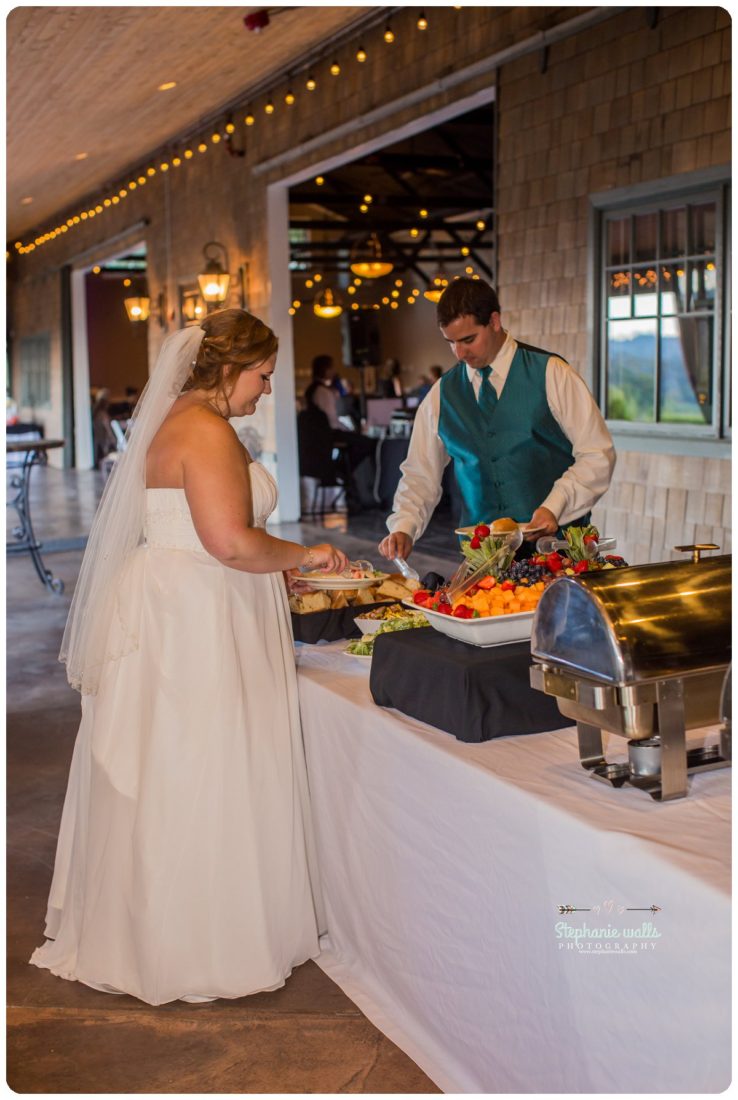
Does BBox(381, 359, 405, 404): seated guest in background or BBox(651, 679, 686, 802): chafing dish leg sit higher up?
BBox(381, 359, 405, 404): seated guest in background

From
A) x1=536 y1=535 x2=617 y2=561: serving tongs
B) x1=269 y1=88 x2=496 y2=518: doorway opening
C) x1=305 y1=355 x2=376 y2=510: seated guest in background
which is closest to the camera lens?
x1=536 y1=535 x2=617 y2=561: serving tongs

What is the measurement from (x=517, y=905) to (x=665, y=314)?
4.89 metres

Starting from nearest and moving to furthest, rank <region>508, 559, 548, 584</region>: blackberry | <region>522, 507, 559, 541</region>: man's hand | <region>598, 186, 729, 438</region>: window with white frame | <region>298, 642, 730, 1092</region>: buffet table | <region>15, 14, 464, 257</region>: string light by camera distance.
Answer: <region>298, 642, 730, 1092</region>: buffet table < <region>508, 559, 548, 584</region>: blackberry < <region>522, 507, 559, 541</region>: man's hand < <region>598, 186, 729, 438</region>: window with white frame < <region>15, 14, 464, 257</region>: string light

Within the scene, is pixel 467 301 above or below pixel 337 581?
above

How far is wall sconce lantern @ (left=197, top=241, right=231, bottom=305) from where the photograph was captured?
12.5 meters

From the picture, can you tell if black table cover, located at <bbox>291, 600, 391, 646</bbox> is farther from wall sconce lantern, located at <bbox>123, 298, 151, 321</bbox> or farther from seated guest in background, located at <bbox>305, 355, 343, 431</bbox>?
wall sconce lantern, located at <bbox>123, 298, 151, 321</bbox>

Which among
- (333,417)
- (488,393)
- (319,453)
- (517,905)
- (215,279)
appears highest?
(215,279)

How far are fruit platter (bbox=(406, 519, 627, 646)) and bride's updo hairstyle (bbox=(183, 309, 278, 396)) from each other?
695mm

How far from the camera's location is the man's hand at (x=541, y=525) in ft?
10.3

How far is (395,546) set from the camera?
3.33 m

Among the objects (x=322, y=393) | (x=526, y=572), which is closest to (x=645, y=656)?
(x=526, y=572)

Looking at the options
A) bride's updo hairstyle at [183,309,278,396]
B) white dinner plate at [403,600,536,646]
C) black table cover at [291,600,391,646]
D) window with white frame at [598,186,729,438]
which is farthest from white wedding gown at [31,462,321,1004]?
window with white frame at [598,186,729,438]

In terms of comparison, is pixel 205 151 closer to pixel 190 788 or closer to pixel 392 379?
pixel 392 379

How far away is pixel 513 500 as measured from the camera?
3.64 metres
